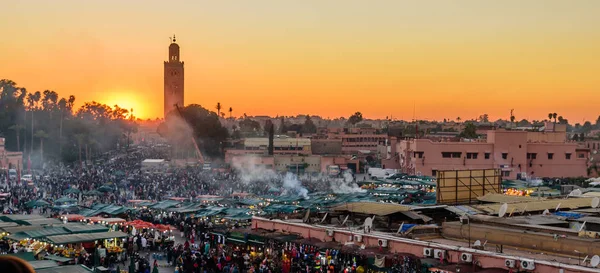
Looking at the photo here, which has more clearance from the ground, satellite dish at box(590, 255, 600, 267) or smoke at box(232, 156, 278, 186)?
satellite dish at box(590, 255, 600, 267)

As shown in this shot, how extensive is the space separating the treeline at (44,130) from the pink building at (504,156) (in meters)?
38.7

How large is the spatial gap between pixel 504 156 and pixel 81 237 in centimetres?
4356

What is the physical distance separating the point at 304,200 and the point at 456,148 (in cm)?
2523

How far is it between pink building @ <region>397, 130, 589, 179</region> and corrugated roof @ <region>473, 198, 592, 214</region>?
114ft

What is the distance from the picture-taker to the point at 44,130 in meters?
82.6

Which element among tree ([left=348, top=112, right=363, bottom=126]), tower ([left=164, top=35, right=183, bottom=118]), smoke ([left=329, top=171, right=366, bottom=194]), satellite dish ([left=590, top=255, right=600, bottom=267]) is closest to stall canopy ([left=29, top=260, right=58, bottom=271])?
satellite dish ([left=590, top=255, right=600, bottom=267])

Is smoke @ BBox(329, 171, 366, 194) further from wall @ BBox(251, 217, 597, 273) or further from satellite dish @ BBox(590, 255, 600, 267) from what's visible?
satellite dish @ BBox(590, 255, 600, 267)

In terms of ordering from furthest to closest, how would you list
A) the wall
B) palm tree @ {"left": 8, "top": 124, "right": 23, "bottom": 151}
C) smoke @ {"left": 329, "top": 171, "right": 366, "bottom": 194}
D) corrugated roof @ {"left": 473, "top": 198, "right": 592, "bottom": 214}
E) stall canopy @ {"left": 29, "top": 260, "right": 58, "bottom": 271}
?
palm tree @ {"left": 8, "top": 124, "right": 23, "bottom": 151} < smoke @ {"left": 329, "top": 171, "right": 366, "bottom": 194} < corrugated roof @ {"left": 473, "top": 198, "right": 592, "bottom": 214} < stall canopy @ {"left": 29, "top": 260, "right": 58, "bottom": 271} < the wall

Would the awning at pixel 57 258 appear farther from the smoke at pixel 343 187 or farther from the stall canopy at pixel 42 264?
the smoke at pixel 343 187

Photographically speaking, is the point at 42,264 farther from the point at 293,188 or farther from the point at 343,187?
the point at 343,187

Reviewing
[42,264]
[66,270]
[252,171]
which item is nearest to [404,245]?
[66,270]

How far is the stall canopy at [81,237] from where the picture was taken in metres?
20.1

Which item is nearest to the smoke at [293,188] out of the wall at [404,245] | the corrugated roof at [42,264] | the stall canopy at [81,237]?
the stall canopy at [81,237]

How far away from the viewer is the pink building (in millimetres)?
57219
